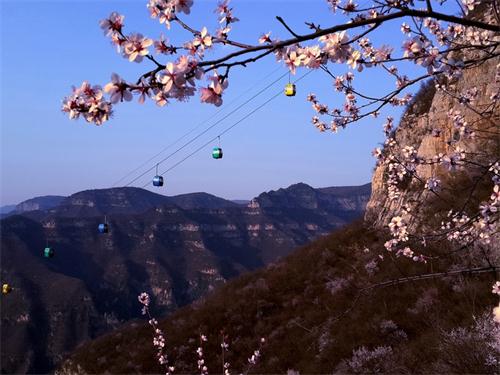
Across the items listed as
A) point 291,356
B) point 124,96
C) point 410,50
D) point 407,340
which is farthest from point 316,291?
point 124,96

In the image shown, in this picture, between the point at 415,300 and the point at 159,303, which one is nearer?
the point at 415,300

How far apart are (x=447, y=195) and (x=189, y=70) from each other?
13.4 m

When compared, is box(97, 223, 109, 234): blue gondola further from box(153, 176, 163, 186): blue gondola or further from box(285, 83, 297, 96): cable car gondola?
box(285, 83, 297, 96): cable car gondola

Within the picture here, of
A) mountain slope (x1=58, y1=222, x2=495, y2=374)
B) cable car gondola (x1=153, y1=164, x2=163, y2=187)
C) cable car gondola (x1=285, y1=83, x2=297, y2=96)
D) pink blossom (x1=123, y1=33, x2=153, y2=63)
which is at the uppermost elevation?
cable car gondola (x1=153, y1=164, x2=163, y2=187)


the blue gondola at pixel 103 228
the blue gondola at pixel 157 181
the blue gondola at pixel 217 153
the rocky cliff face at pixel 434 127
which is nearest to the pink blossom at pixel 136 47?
the rocky cliff face at pixel 434 127

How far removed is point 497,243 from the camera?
353 inches

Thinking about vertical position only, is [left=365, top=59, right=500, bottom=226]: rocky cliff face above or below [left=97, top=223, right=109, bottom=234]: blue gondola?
below

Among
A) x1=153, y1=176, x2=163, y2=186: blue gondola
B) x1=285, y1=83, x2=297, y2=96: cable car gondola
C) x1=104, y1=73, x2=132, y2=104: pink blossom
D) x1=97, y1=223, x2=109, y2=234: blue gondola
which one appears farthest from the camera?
x1=97, y1=223, x2=109, y2=234: blue gondola

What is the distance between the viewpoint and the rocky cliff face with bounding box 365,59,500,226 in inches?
523

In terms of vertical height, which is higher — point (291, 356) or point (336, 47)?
point (336, 47)

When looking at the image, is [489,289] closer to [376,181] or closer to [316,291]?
[316,291]

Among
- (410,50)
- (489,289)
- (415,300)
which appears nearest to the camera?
(410,50)

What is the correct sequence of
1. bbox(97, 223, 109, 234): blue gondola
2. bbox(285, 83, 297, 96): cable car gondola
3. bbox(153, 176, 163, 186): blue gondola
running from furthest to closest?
1. bbox(97, 223, 109, 234): blue gondola
2. bbox(153, 176, 163, 186): blue gondola
3. bbox(285, 83, 297, 96): cable car gondola

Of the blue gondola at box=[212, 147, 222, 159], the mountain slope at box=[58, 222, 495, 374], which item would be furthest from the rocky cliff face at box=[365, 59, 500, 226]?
the blue gondola at box=[212, 147, 222, 159]
